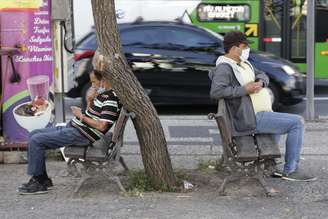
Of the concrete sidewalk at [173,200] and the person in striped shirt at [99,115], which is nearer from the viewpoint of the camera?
the concrete sidewalk at [173,200]

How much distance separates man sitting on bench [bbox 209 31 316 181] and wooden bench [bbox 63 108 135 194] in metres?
0.91

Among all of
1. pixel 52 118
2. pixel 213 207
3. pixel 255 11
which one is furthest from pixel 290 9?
pixel 213 207

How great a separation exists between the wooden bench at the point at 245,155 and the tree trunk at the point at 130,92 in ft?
1.80

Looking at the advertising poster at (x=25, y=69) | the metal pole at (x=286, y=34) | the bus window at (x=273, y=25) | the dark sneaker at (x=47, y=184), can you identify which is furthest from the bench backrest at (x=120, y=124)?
the metal pole at (x=286, y=34)

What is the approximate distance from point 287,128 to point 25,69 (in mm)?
2853

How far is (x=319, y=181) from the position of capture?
6609 mm

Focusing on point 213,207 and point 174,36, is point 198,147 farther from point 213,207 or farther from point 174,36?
point 174,36

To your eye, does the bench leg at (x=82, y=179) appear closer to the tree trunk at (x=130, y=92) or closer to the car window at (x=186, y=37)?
the tree trunk at (x=130, y=92)

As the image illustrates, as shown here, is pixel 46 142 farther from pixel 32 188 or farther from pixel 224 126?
pixel 224 126

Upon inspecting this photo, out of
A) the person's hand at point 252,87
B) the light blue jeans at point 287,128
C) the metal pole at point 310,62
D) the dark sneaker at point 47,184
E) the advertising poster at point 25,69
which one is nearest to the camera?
the person's hand at point 252,87

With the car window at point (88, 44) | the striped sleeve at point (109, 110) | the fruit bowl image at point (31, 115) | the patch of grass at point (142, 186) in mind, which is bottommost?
the patch of grass at point (142, 186)

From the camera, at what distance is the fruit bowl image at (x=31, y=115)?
290 inches

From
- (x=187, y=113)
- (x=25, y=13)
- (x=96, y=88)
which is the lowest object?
(x=187, y=113)

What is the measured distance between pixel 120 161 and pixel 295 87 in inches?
201
